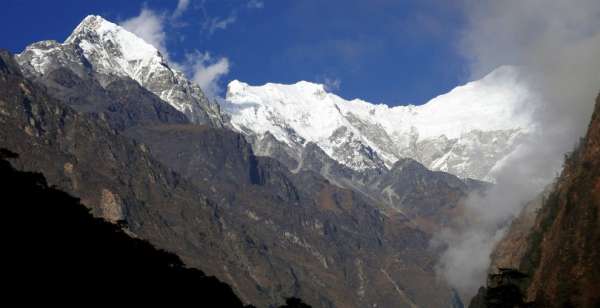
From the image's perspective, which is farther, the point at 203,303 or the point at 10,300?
the point at 203,303

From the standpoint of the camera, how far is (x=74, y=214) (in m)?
198

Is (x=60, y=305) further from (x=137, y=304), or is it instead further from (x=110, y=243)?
(x=110, y=243)

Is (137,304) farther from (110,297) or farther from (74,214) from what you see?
(74,214)

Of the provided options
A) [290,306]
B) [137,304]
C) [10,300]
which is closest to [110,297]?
[137,304]

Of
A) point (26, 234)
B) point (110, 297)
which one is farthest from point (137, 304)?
point (26, 234)

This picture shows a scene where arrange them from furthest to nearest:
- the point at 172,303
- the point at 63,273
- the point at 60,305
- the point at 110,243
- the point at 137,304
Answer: the point at 110,243 → the point at 172,303 → the point at 137,304 → the point at 63,273 → the point at 60,305

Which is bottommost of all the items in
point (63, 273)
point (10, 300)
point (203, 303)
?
point (10, 300)

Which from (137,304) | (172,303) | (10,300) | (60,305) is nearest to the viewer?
(10,300)

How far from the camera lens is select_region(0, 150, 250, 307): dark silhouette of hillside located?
475ft

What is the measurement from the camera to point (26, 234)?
159 metres

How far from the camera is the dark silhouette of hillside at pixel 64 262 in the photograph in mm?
144750

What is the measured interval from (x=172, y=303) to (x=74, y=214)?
32.0 m

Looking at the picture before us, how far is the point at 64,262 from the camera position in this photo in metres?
160

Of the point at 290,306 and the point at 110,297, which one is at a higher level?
the point at 290,306
